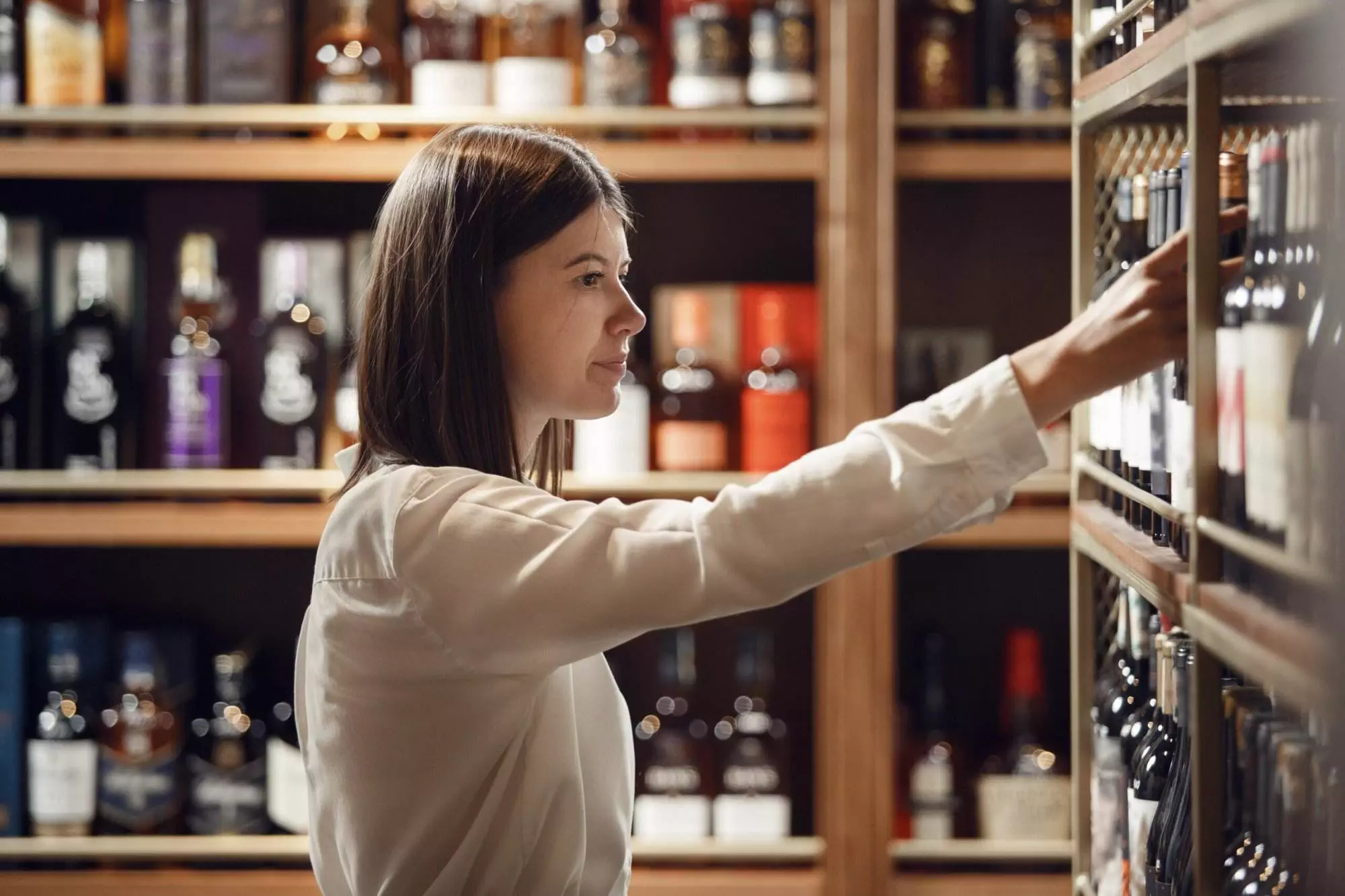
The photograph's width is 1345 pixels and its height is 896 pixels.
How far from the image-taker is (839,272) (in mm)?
1759

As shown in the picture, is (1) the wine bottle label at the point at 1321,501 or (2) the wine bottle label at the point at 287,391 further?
(2) the wine bottle label at the point at 287,391

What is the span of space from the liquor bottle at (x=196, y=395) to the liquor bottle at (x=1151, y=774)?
131cm

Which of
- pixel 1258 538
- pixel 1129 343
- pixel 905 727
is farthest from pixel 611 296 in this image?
pixel 905 727

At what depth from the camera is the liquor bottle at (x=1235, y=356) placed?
70 cm

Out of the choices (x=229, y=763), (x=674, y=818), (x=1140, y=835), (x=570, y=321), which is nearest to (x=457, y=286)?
(x=570, y=321)

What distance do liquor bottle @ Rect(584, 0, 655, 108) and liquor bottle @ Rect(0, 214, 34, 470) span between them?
820 millimetres

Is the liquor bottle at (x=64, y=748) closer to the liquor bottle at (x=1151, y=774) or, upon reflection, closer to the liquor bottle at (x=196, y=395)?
the liquor bottle at (x=196, y=395)

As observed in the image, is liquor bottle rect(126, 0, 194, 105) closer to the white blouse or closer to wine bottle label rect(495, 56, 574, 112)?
wine bottle label rect(495, 56, 574, 112)

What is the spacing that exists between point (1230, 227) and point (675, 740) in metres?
1.33

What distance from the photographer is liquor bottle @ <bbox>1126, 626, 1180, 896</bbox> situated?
901 mm

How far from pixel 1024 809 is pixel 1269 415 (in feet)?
4.24

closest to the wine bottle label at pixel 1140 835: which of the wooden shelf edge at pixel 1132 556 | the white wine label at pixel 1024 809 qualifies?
the wooden shelf edge at pixel 1132 556

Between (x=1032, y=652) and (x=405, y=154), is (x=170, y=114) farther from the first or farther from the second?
(x=1032, y=652)

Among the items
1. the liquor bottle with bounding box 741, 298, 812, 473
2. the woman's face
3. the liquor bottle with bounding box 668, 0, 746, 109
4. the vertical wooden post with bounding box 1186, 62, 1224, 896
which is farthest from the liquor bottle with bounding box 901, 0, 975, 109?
the vertical wooden post with bounding box 1186, 62, 1224, 896
